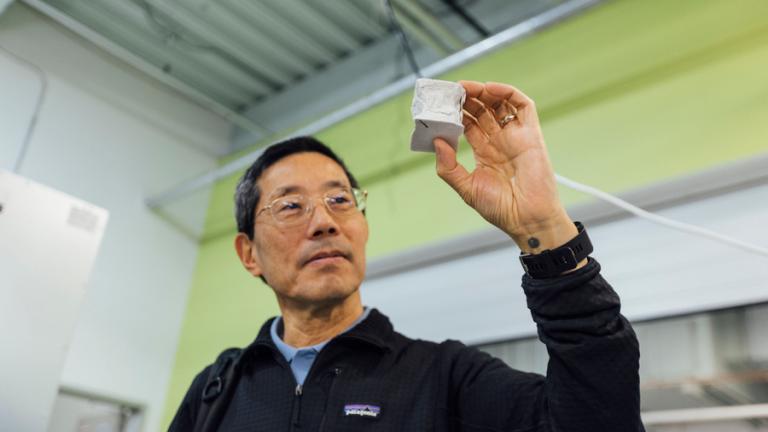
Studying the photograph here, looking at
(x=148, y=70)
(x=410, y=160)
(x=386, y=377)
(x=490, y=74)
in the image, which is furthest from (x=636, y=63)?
(x=148, y=70)

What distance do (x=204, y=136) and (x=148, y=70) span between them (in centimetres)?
63

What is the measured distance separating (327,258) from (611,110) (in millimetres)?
1380

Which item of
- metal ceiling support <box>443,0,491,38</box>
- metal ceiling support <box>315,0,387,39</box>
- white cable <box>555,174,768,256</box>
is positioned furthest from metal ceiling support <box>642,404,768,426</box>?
metal ceiling support <box>315,0,387,39</box>

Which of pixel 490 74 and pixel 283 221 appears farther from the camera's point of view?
pixel 490 74

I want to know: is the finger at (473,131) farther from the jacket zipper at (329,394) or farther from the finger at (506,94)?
the jacket zipper at (329,394)

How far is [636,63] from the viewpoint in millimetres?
2303

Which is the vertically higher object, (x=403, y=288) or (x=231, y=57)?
(x=231, y=57)

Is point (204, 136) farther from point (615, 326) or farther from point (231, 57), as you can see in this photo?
point (615, 326)

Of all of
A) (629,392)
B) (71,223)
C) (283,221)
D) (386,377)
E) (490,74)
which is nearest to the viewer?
(629,392)

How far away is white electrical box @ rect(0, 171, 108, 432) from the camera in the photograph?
183cm

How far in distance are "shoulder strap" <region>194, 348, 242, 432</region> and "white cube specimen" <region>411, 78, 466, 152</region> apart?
0.61 meters

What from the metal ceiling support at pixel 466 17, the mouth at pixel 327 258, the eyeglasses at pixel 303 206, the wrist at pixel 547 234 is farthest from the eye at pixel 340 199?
the metal ceiling support at pixel 466 17

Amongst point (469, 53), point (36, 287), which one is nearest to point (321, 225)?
point (36, 287)

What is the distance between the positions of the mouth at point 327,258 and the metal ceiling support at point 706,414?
41.0 inches
